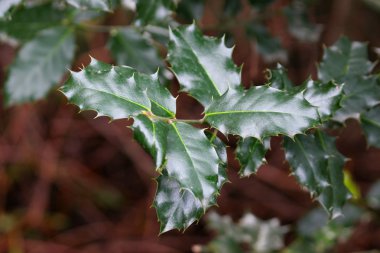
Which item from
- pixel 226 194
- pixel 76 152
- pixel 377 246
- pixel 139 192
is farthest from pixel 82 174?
pixel 377 246

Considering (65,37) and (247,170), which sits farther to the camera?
(65,37)

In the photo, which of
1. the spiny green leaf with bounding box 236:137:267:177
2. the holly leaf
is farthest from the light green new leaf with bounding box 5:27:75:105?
the spiny green leaf with bounding box 236:137:267:177

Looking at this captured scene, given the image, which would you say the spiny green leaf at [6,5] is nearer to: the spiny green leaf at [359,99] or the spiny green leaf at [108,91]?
the spiny green leaf at [108,91]

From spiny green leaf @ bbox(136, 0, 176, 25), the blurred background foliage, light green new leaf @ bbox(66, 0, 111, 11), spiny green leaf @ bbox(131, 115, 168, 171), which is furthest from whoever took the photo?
the blurred background foliage

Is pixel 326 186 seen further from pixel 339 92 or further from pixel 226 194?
pixel 226 194

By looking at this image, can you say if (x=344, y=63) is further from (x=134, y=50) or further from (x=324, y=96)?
(x=134, y=50)

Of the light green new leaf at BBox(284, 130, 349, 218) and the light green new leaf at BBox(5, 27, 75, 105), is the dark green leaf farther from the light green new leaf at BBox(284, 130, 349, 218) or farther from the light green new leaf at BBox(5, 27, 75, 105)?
the light green new leaf at BBox(284, 130, 349, 218)

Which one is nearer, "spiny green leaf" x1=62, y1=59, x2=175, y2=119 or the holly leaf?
"spiny green leaf" x1=62, y1=59, x2=175, y2=119
